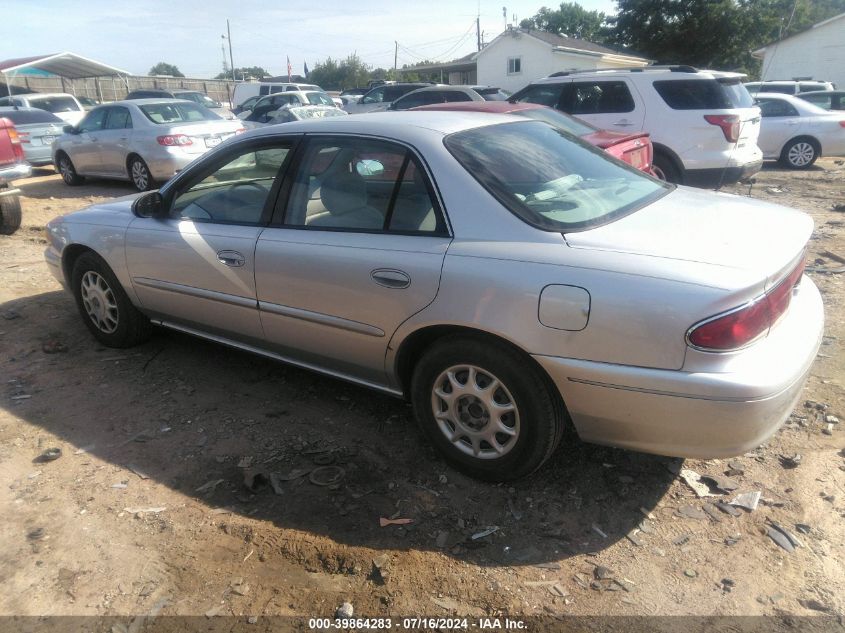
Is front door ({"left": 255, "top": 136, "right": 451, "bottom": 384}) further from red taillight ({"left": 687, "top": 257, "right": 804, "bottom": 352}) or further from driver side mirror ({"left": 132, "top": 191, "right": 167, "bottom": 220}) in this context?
red taillight ({"left": 687, "top": 257, "right": 804, "bottom": 352})

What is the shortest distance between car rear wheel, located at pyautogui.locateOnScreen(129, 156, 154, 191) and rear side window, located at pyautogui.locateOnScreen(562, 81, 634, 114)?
7096mm

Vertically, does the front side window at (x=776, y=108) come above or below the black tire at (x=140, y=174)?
above

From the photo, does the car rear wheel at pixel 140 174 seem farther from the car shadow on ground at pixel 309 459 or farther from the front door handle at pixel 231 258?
the front door handle at pixel 231 258

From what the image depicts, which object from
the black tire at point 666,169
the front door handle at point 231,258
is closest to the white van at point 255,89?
the black tire at point 666,169


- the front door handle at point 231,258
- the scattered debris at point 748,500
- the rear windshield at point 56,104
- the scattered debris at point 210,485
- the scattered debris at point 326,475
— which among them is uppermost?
the rear windshield at point 56,104

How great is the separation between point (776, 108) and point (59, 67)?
27.5 m

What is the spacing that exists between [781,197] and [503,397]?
9.19m

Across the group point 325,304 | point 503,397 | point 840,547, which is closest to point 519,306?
point 503,397

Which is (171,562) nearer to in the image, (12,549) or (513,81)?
(12,549)

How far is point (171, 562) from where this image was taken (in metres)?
2.71

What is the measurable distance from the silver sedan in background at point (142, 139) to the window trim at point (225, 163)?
24.5ft

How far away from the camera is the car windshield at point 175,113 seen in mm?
11461

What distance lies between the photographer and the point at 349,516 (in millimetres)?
2959

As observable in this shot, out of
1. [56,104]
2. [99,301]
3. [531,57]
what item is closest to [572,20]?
[531,57]
